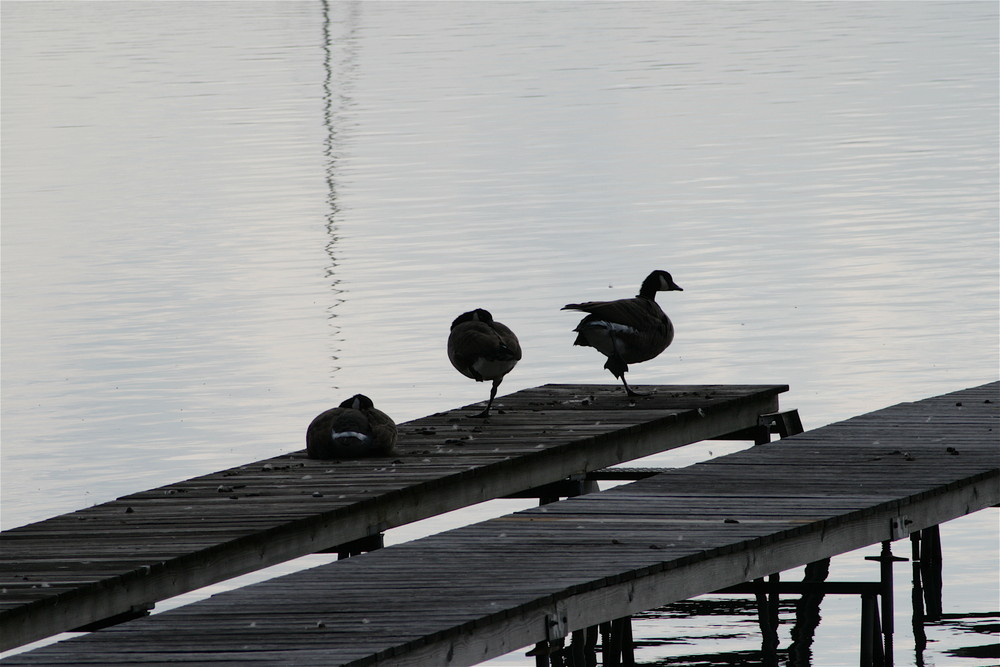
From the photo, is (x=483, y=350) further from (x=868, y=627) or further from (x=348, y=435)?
(x=868, y=627)

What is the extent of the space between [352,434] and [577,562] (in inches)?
144

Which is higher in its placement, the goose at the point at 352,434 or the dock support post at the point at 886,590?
the goose at the point at 352,434

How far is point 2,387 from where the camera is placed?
23.5 meters

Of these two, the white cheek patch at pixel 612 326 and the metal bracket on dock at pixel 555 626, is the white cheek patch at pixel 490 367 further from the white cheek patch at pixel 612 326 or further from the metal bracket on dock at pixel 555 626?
the metal bracket on dock at pixel 555 626

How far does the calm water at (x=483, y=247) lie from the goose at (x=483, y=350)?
194 cm

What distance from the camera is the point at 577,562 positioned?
34.1 ft

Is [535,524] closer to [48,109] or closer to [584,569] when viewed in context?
[584,569]

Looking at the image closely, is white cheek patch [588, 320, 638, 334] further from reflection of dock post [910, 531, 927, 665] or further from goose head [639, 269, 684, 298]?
reflection of dock post [910, 531, 927, 665]

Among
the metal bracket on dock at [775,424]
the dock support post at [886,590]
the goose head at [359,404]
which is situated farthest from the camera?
the metal bracket on dock at [775,424]

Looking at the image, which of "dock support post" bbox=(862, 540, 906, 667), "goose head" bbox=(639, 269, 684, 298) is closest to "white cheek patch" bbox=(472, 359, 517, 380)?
"goose head" bbox=(639, 269, 684, 298)

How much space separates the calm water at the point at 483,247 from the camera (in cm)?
2038

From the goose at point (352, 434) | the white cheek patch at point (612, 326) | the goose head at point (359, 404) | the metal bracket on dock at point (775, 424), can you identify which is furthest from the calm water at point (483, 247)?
the white cheek patch at point (612, 326)

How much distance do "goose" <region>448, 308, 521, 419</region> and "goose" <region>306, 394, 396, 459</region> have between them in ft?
2.91

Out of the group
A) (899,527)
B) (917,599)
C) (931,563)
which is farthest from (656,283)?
(899,527)
